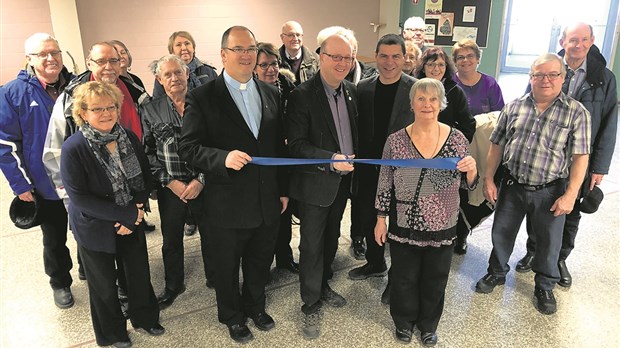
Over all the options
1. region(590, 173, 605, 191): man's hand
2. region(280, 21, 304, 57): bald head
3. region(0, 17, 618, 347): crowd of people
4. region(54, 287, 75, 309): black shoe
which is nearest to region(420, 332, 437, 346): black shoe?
region(0, 17, 618, 347): crowd of people

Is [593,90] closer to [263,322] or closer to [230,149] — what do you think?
[230,149]

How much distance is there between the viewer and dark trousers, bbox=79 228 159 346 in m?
2.36

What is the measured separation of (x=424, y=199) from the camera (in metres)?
2.30

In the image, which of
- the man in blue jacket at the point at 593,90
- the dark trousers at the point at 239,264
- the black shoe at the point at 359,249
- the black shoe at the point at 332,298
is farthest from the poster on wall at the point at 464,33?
the dark trousers at the point at 239,264

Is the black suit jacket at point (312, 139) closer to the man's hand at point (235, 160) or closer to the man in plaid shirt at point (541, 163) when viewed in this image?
the man's hand at point (235, 160)

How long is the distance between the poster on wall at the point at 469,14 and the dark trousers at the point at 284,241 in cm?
554

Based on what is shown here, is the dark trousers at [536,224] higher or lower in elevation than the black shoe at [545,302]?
higher

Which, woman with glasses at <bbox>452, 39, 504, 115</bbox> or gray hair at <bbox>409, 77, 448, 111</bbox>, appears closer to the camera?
gray hair at <bbox>409, 77, 448, 111</bbox>

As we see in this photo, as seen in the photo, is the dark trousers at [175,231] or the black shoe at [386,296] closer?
the dark trousers at [175,231]

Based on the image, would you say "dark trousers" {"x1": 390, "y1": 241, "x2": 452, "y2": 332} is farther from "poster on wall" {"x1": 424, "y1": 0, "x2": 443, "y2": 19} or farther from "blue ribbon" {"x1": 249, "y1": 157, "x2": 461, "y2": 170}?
"poster on wall" {"x1": 424, "y1": 0, "x2": 443, "y2": 19}

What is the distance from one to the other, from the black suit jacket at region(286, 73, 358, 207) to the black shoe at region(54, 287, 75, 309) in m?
1.71

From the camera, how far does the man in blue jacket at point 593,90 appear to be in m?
2.84

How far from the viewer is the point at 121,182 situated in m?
2.28

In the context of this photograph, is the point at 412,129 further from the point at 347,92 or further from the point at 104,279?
the point at 104,279
